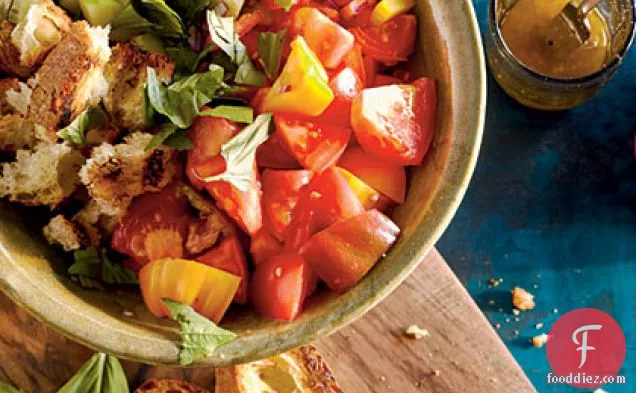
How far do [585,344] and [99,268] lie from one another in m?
1.48

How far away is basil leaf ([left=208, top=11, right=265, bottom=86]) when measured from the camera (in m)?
1.84

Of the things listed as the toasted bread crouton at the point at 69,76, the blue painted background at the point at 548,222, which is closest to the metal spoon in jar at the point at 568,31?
the blue painted background at the point at 548,222

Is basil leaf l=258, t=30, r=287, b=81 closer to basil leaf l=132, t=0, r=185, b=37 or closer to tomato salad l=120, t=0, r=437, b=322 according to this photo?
tomato salad l=120, t=0, r=437, b=322

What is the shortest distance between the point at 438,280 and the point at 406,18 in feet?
2.47

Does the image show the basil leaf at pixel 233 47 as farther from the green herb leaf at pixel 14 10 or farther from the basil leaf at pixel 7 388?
the basil leaf at pixel 7 388

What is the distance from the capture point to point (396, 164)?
1.89 m

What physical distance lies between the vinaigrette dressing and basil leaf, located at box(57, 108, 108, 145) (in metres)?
1.26

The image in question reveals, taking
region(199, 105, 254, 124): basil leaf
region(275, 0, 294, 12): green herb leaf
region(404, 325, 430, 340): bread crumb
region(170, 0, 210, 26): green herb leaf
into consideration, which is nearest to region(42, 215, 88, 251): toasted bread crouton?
region(199, 105, 254, 124): basil leaf

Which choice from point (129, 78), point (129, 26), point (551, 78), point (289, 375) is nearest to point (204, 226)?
point (129, 78)

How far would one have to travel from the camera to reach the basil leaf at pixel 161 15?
185 cm

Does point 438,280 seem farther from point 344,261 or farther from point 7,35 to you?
point 7,35

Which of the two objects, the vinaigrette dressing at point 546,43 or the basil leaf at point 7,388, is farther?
the vinaigrette dressing at point 546,43

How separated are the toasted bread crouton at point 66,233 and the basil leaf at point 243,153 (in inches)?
12.4

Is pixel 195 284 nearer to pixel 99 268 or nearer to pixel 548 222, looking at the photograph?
pixel 99 268
